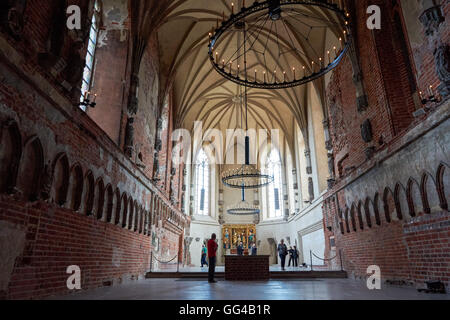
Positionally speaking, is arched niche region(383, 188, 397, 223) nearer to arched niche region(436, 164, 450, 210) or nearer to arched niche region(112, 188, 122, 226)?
arched niche region(436, 164, 450, 210)

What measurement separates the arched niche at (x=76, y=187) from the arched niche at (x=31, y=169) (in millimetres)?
1252

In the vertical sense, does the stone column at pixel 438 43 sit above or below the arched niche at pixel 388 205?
above

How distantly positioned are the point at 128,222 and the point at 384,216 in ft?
27.2

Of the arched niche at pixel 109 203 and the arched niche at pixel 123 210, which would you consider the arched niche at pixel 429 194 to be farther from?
the arched niche at pixel 123 210

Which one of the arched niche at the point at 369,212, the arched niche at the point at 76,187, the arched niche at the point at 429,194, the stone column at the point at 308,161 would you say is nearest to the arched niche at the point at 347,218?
the arched niche at the point at 369,212

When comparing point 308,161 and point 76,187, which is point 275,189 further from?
point 76,187

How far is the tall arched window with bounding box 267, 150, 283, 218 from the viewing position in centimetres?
2747

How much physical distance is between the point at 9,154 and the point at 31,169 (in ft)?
2.01

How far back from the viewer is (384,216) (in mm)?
9133

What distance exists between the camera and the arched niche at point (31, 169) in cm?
518

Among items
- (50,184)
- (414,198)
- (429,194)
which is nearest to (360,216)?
(414,198)

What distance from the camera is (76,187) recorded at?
702cm
